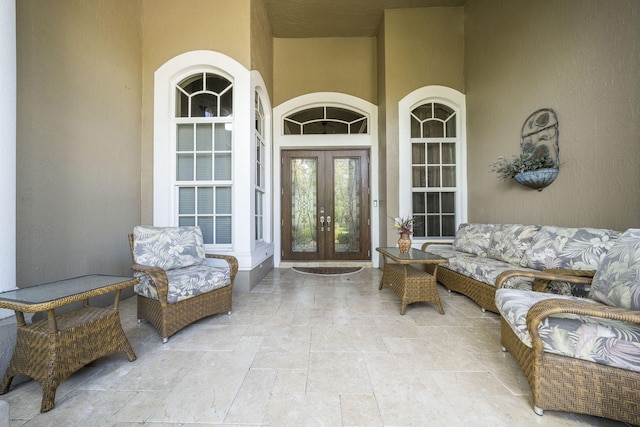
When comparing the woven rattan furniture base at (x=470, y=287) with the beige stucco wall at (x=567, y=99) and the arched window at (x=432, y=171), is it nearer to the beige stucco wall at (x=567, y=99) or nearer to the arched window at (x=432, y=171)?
the beige stucco wall at (x=567, y=99)

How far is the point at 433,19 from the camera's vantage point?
4613 millimetres

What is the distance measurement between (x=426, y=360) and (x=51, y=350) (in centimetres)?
231

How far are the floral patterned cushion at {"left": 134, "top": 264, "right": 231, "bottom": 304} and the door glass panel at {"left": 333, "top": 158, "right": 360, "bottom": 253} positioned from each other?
9.74ft

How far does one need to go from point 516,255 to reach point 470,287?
607mm

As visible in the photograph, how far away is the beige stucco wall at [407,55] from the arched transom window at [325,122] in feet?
2.56

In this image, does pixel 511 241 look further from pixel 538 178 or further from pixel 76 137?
pixel 76 137

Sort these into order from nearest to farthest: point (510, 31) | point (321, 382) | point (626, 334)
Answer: point (626, 334)
point (321, 382)
point (510, 31)

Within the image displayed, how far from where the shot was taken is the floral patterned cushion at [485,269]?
2467 millimetres

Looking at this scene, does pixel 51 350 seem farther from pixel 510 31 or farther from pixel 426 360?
pixel 510 31

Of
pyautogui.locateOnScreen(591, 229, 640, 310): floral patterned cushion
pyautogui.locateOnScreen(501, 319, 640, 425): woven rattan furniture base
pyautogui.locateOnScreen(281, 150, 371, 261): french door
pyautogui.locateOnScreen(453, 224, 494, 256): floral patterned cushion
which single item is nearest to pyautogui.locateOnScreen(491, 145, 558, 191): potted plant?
pyautogui.locateOnScreen(453, 224, 494, 256): floral patterned cushion

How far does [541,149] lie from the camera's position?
311 cm

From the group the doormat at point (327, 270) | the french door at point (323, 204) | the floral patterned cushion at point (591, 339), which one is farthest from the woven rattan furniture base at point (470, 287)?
the french door at point (323, 204)

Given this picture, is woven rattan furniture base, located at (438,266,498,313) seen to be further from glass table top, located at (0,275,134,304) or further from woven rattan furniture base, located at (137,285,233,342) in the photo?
glass table top, located at (0,275,134,304)

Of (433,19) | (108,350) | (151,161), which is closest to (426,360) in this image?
(108,350)
